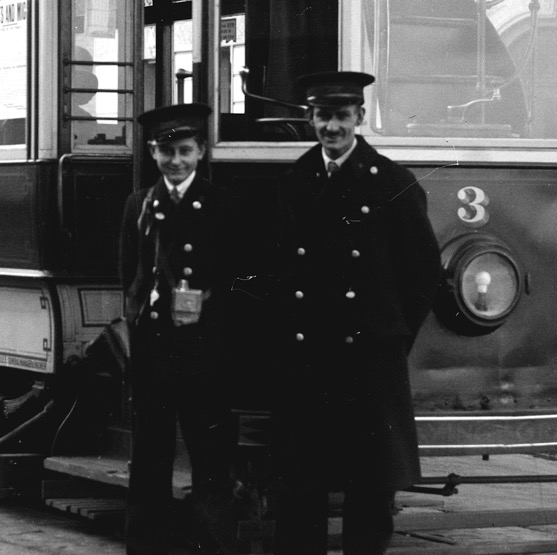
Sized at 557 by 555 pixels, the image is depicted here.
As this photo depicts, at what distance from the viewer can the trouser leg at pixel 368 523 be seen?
17.4ft

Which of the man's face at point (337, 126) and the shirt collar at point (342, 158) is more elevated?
the man's face at point (337, 126)

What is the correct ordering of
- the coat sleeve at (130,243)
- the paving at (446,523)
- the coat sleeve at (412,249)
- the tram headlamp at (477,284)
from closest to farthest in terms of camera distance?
1. the coat sleeve at (412,249)
2. the coat sleeve at (130,243)
3. the tram headlamp at (477,284)
4. the paving at (446,523)

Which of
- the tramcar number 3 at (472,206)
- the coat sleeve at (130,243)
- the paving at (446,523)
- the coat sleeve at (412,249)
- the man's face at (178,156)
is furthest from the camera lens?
the paving at (446,523)

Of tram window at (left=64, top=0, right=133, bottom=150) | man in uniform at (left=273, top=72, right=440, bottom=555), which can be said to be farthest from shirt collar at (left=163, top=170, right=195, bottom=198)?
tram window at (left=64, top=0, right=133, bottom=150)

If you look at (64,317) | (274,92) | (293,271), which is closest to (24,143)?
(64,317)

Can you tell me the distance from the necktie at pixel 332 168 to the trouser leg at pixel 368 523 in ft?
3.37

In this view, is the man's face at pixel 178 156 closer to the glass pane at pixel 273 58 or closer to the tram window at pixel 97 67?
the glass pane at pixel 273 58

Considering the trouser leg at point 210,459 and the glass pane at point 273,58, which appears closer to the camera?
the trouser leg at point 210,459

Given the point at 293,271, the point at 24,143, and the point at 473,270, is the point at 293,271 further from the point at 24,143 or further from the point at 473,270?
the point at 24,143

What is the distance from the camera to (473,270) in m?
6.10

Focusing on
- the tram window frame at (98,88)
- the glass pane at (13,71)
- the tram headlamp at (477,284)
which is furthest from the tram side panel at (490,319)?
the glass pane at (13,71)

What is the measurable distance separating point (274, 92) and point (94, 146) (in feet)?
4.25

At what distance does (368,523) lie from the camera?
17.5 ft

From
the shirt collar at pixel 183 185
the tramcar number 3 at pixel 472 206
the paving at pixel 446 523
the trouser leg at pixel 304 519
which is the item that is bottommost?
the paving at pixel 446 523
